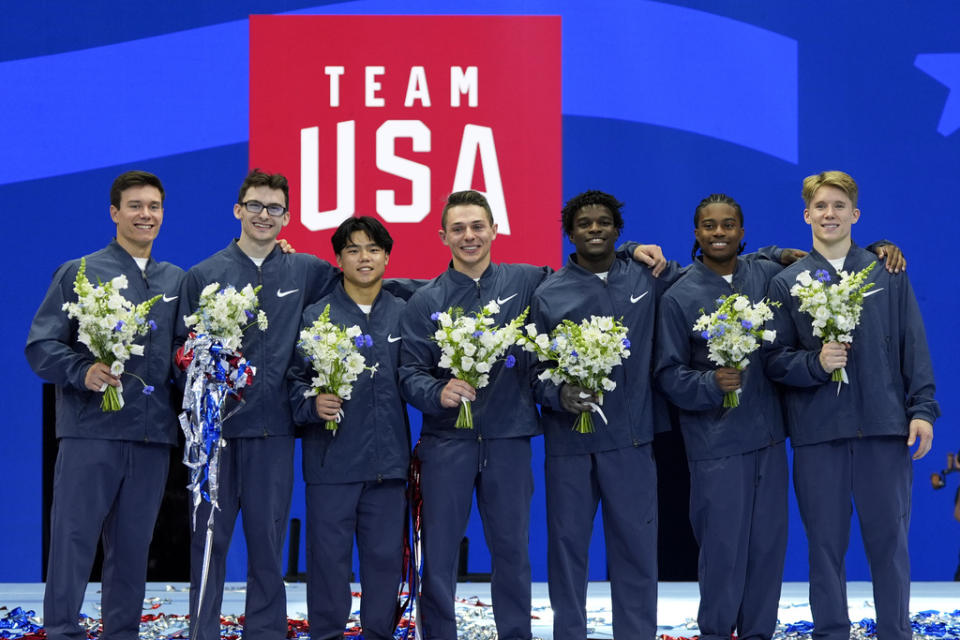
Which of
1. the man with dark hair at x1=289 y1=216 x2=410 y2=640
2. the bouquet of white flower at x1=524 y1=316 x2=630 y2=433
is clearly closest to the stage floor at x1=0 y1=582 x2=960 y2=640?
the man with dark hair at x1=289 y1=216 x2=410 y2=640

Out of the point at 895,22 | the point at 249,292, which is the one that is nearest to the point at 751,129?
the point at 895,22

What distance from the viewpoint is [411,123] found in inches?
263

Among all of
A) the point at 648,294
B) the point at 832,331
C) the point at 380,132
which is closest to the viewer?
the point at 832,331

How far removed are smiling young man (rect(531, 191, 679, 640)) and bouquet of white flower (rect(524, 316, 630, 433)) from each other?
9 centimetres

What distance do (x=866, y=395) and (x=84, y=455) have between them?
10.4ft

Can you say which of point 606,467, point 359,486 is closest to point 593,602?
point 606,467

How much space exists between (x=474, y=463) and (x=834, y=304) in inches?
61.8

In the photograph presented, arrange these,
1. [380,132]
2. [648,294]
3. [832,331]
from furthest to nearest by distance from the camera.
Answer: [380,132], [648,294], [832,331]

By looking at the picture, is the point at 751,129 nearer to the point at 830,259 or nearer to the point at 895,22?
the point at 895,22

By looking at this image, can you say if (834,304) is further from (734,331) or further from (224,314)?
(224,314)

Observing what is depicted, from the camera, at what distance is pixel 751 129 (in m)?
6.71

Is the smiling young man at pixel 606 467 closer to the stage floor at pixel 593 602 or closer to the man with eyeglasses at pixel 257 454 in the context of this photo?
the stage floor at pixel 593 602

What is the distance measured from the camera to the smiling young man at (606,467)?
430 centimetres

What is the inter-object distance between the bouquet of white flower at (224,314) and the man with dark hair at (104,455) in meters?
0.27
